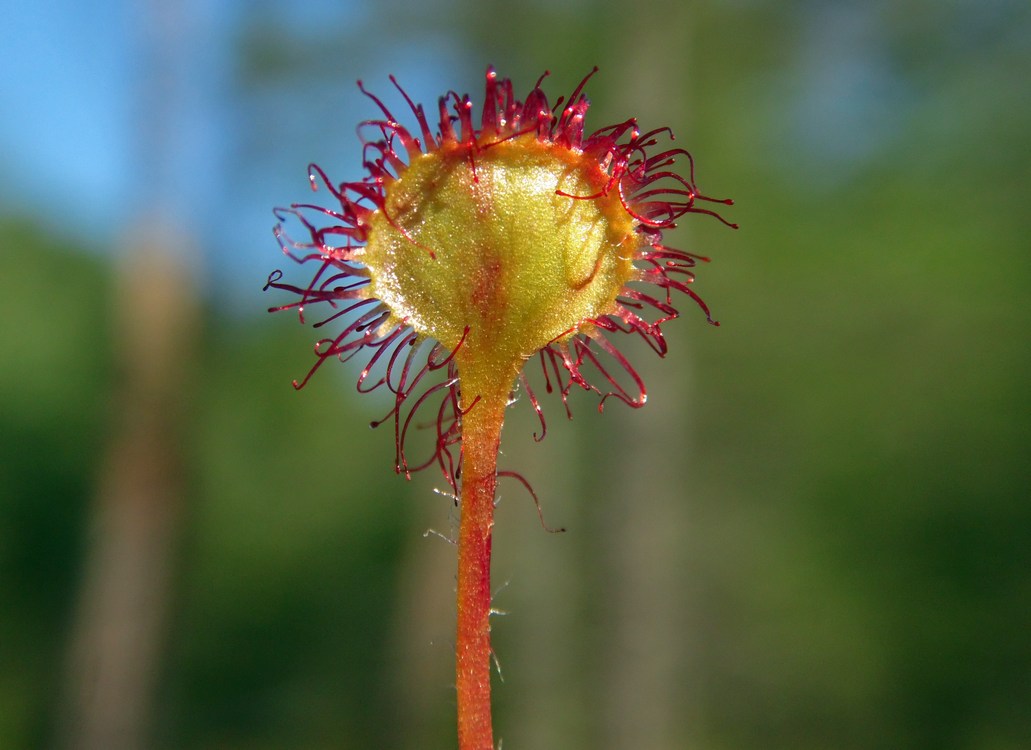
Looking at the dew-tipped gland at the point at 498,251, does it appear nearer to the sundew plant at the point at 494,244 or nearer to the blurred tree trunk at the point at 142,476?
the sundew plant at the point at 494,244

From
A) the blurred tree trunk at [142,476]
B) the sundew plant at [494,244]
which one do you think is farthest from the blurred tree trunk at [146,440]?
the sundew plant at [494,244]

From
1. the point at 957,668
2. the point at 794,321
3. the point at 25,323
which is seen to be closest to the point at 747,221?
the point at 794,321

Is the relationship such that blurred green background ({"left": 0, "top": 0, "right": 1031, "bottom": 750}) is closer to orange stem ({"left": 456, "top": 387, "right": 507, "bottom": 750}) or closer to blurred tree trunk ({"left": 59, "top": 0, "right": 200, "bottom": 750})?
blurred tree trunk ({"left": 59, "top": 0, "right": 200, "bottom": 750})

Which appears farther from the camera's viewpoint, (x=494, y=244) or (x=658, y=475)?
(x=658, y=475)

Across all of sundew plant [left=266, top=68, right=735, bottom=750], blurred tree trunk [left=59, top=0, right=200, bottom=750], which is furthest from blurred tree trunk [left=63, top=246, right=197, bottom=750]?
sundew plant [left=266, top=68, right=735, bottom=750]

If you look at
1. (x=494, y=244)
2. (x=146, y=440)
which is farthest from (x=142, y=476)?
(x=494, y=244)

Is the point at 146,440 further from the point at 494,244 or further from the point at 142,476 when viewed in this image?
the point at 494,244
